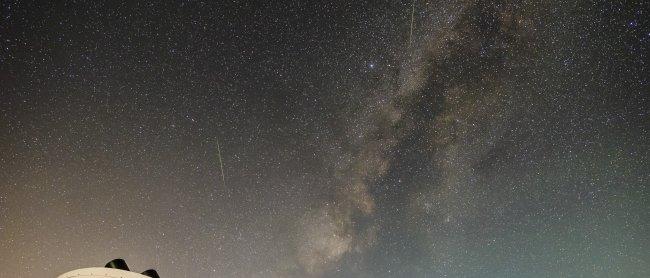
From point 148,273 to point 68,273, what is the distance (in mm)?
951

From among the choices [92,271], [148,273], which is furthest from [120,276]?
[148,273]

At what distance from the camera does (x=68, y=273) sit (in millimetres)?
3580

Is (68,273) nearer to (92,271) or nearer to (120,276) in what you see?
(92,271)

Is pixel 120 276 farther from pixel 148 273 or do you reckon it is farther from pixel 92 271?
pixel 148 273

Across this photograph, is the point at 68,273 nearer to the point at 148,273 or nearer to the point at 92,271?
the point at 92,271

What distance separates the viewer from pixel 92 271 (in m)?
3.62

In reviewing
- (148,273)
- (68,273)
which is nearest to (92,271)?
(68,273)

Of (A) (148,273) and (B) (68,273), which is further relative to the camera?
(A) (148,273)

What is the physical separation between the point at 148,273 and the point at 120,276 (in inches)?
28.9

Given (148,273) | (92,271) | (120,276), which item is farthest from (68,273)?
(148,273)

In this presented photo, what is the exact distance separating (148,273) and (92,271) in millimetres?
860

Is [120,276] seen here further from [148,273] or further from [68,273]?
[148,273]

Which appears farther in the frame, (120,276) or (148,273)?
(148,273)

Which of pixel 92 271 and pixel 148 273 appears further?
pixel 148 273
